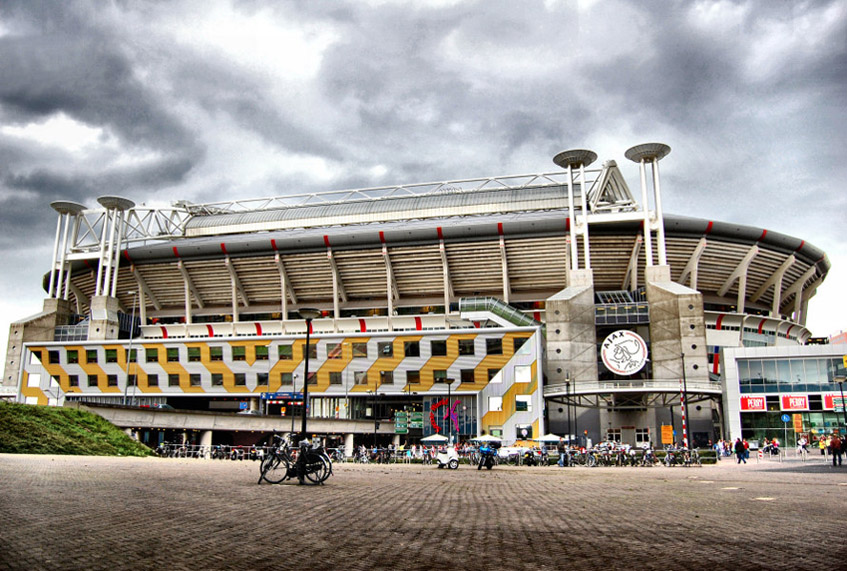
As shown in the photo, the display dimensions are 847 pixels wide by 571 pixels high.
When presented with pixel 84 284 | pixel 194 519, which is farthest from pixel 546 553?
pixel 84 284

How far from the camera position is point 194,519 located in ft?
30.7

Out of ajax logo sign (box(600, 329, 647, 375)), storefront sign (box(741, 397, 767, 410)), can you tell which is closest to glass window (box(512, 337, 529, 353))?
ajax logo sign (box(600, 329, 647, 375))

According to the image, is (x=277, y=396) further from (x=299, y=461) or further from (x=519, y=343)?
(x=299, y=461)

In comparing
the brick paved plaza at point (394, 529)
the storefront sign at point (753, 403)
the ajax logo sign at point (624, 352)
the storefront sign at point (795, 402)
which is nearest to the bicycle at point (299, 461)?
the brick paved plaza at point (394, 529)

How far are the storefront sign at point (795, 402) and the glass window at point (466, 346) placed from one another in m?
27.4

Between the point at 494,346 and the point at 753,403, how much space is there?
2308 centimetres

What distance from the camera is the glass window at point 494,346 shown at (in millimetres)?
61594

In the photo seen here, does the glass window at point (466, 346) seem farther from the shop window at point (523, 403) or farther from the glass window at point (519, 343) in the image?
the shop window at point (523, 403)

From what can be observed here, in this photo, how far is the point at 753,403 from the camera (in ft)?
193

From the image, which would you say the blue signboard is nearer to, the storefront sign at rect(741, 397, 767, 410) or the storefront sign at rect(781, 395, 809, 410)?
the storefront sign at rect(741, 397, 767, 410)

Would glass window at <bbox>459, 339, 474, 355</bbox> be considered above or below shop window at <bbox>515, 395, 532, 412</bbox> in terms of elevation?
above

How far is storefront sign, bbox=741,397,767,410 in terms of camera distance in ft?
192

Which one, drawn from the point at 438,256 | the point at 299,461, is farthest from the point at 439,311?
the point at 299,461

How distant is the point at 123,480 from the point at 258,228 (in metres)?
69.9
